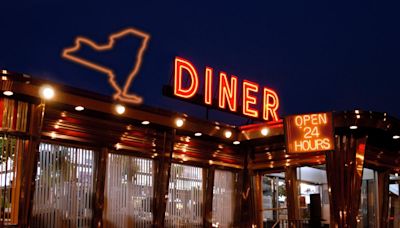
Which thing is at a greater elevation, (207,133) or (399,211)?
(207,133)

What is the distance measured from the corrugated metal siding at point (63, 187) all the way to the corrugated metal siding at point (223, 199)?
419 centimetres

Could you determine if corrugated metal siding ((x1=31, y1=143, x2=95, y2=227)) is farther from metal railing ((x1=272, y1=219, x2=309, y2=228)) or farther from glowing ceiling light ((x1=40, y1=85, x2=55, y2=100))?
Answer: metal railing ((x1=272, y1=219, x2=309, y2=228))

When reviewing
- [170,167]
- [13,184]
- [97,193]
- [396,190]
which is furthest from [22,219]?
[396,190]

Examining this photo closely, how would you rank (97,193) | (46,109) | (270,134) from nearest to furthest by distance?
1. (46,109)
2. (97,193)
3. (270,134)

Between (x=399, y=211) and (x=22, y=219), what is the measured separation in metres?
12.2

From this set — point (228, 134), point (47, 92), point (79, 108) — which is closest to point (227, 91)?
point (228, 134)

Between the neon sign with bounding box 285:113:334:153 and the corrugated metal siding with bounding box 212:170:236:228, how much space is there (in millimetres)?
2737

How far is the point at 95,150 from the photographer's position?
12367mm

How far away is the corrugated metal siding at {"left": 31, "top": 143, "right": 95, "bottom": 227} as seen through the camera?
11.1m

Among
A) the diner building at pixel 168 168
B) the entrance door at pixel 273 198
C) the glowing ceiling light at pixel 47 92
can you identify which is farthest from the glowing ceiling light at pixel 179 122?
the entrance door at pixel 273 198

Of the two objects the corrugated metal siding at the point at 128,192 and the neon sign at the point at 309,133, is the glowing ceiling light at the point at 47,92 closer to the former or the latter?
the corrugated metal siding at the point at 128,192

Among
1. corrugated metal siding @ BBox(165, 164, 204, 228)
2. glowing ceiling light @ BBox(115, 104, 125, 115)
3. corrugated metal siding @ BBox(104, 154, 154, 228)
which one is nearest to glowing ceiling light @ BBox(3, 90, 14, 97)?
glowing ceiling light @ BBox(115, 104, 125, 115)

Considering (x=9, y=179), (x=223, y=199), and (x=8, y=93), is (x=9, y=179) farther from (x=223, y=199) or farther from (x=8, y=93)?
(x=223, y=199)

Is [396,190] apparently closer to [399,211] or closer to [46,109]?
[399,211]
